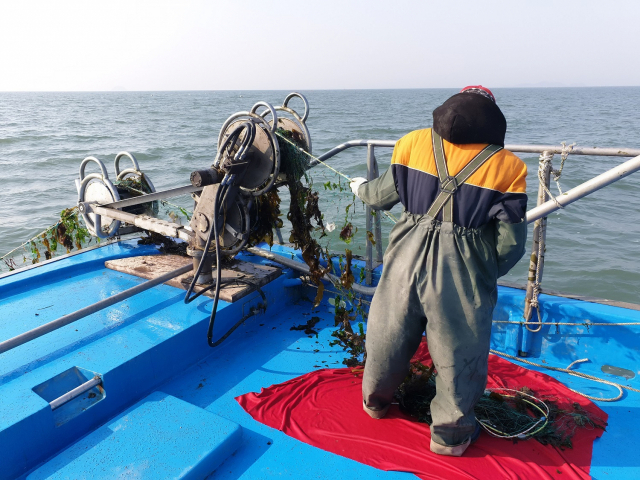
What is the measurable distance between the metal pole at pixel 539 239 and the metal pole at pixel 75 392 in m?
2.69

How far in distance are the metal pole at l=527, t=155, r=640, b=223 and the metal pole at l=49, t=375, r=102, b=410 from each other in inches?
103

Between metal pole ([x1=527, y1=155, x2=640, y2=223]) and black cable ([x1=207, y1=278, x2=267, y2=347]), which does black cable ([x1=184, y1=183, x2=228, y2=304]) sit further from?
metal pole ([x1=527, y1=155, x2=640, y2=223])

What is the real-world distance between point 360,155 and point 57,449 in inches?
535

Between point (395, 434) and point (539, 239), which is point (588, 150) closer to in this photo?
point (539, 239)

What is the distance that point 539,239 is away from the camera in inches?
124

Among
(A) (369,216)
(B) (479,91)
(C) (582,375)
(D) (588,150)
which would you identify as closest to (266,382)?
(A) (369,216)

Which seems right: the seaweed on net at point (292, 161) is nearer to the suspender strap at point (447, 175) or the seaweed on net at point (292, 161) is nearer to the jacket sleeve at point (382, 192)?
the jacket sleeve at point (382, 192)

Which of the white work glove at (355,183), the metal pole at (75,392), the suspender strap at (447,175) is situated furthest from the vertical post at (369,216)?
the metal pole at (75,392)

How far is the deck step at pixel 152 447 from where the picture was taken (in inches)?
87.2

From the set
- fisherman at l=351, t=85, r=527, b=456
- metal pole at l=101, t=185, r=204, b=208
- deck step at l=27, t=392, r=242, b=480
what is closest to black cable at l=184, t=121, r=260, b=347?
metal pole at l=101, t=185, r=204, b=208

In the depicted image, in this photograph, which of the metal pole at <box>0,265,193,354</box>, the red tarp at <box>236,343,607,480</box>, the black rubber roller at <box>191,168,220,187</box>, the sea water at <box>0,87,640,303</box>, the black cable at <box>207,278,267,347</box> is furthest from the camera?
the sea water at <box>0,87,640,303</box>

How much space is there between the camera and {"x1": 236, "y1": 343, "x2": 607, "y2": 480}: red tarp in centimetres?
235

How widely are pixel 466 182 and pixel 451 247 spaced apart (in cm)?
30

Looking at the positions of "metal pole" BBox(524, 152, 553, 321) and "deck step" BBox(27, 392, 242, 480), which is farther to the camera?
"metal pole" BBox(524, 152, 553, 321)
